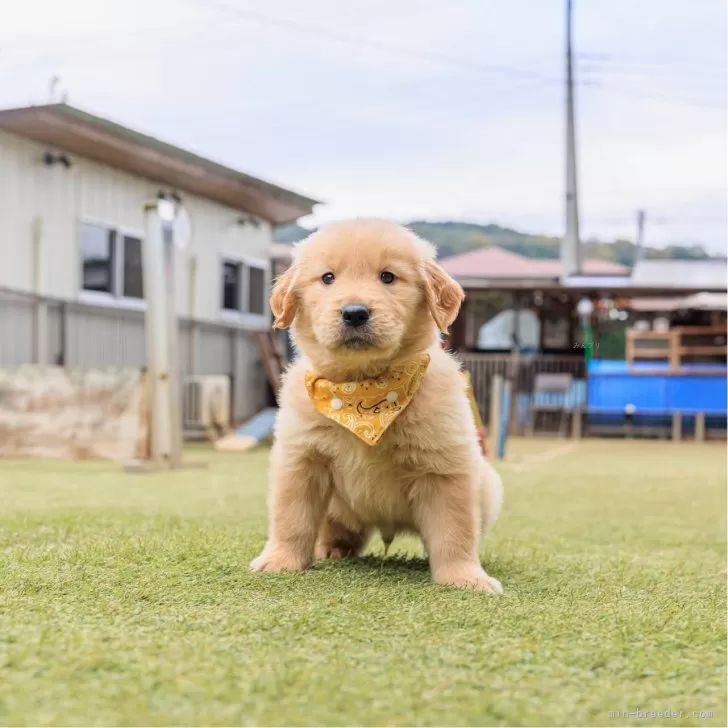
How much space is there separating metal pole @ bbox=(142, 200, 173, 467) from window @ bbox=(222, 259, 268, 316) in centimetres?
749

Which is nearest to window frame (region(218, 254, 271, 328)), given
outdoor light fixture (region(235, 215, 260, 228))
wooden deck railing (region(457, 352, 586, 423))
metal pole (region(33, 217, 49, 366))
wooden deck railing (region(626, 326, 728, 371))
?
outdoor light fixture (region(235, 215, 260, 228))

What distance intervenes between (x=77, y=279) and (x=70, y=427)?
403 centimetres

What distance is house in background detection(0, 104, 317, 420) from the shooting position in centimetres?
1024

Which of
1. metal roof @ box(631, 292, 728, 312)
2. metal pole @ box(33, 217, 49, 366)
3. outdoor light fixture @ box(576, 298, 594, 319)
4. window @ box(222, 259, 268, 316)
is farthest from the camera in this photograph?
outdoor light fixture @ box(576, 298, 594, 319)

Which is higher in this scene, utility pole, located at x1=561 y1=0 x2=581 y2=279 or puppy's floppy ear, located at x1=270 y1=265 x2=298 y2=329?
utility pole, located at x1=561 y1=0 x2=581 y2=279

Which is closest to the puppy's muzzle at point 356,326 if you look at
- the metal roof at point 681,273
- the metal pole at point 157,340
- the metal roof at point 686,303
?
the metal pole at point 157,340

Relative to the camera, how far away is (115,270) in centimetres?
1173

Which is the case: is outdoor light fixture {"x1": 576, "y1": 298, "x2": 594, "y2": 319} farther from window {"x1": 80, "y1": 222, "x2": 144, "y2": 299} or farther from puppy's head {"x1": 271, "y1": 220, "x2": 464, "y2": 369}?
puppy's head {"x1": 271, "y1": 220, "x2": 464, "y2": 369}

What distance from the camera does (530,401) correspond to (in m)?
15.0

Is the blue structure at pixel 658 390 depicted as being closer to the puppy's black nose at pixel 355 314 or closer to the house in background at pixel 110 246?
the house in background at pixel 110 246

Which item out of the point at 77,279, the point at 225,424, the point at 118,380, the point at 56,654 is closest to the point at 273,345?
the point at 225,424

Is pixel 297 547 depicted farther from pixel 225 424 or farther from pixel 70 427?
pixel 225 424

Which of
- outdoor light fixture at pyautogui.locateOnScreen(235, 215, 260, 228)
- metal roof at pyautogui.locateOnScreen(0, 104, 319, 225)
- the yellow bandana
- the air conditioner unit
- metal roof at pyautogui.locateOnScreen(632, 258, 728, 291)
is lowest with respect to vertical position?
the air conditioner unit

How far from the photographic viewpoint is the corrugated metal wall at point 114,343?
10172 millimetres
